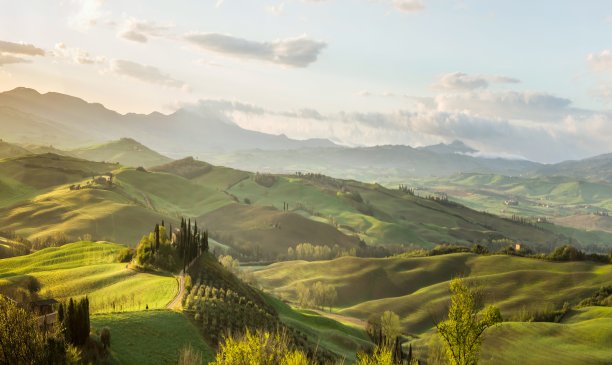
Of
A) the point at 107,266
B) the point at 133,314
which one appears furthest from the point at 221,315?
the point at 107,266

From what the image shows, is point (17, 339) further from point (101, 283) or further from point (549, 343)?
point (549, 343)

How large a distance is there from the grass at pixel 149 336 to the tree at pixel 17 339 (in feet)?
42.5

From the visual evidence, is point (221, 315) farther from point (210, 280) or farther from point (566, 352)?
point (566, 352)

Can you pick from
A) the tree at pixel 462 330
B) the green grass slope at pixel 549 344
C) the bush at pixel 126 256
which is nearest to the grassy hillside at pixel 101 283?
the bush at pixel 126 256

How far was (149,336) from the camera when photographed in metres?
62.2

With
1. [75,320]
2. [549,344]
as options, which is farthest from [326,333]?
[75,320]

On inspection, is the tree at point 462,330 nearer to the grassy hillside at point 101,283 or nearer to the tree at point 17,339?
the tree at point 17,339

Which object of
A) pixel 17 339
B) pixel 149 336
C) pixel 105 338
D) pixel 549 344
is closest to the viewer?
pixel 17 339

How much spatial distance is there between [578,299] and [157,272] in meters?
156

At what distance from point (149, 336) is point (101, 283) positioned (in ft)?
124

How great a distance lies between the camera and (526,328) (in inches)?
5448

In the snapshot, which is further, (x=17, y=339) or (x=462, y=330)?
(x=462, y=330)

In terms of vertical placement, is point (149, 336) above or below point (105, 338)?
below

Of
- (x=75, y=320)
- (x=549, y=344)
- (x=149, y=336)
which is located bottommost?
(x=549, y=344)
